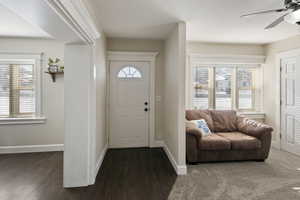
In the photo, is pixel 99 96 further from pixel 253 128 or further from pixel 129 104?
Answer: pixel 253 128

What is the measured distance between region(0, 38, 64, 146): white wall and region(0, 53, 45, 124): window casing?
0.12m

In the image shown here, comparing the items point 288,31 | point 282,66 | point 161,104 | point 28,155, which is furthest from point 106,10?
point 282,66

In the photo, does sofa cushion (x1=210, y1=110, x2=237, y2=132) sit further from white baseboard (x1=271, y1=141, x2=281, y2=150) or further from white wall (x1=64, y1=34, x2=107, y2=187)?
white wall (x1=64, y1=34, x2=107, y2=187)

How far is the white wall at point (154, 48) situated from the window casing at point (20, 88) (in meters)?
1.68

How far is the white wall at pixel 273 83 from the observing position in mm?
4125

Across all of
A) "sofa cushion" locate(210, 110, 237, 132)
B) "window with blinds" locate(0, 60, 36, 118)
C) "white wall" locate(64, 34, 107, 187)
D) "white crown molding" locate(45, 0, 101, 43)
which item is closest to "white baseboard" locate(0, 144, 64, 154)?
"window with blinds" locate(0, 60, 36, 118)

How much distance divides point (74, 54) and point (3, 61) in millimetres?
2533

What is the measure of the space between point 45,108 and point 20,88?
699 millimetres

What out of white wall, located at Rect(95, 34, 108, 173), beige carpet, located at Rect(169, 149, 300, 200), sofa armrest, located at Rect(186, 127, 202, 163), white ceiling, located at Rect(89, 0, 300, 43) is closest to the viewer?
beige carpet, located at Rect(169, 149, 300, 200)

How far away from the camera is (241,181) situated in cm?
261

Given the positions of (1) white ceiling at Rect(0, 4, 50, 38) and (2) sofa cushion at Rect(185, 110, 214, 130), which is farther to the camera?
(2) sofa cushion at Rect(185, 110, 214, 130)

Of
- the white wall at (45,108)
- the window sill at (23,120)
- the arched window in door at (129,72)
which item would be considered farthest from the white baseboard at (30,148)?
the arched window in door at (129,72)

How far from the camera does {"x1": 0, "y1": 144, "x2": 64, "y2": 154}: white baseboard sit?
3725 millimetres

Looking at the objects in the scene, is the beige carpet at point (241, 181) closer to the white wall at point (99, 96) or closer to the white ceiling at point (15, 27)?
the white wall at point (99, 96)
